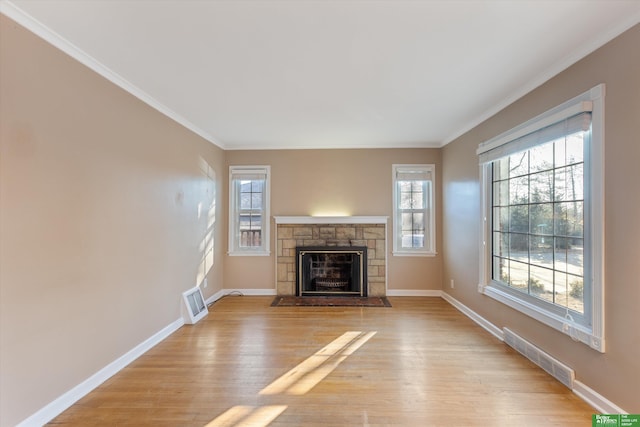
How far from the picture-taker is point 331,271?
191 inches

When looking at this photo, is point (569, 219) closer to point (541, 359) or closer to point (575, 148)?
point (575, 148)

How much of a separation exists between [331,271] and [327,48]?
3.63m

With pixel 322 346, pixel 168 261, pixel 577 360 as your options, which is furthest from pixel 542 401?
pixel 168 261

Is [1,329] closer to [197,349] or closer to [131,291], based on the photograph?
[131,291]

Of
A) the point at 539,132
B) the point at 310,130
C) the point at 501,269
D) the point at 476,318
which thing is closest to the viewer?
the point at 539,132

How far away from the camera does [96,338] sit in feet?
7.32

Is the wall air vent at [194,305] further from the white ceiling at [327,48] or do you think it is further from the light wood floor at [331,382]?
the white ceiling at [327,48]

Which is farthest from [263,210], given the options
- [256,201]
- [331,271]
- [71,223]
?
[71,223]

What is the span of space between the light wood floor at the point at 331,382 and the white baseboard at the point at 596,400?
0.04 m

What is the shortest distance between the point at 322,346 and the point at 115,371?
1888mm

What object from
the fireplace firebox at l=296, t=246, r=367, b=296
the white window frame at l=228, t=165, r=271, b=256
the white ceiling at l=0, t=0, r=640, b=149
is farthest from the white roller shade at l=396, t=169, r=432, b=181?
the white window frame at l=228, t=165, r=271, b=256

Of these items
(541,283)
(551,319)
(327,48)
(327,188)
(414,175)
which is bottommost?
(551,319)

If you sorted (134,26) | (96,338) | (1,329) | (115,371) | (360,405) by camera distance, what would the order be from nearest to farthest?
(1,329) → (134,26) → (360,405) → (96,338) → (115,371)

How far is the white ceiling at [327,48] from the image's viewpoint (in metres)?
1.62
